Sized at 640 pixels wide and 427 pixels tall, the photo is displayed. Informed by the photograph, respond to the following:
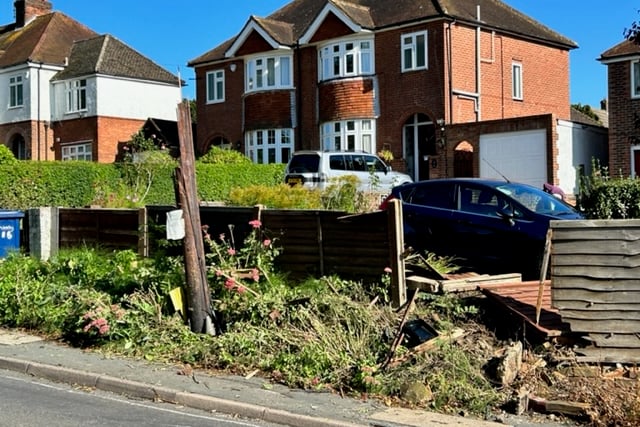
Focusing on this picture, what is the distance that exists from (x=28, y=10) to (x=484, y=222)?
143 ft

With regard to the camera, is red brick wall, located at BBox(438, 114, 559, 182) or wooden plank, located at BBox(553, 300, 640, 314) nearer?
wooden plank, located at BBox(553, 300, 640, 314)

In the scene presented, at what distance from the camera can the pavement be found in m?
7.27

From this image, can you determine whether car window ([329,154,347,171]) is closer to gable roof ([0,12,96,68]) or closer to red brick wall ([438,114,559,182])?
red brick wall ([438,114,559,182])

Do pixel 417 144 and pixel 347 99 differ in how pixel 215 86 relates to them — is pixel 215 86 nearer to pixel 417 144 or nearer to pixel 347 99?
pixel 347 99

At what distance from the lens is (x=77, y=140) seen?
1665 inches

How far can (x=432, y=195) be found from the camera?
12.9 m

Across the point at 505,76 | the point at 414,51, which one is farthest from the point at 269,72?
the point at 505,76

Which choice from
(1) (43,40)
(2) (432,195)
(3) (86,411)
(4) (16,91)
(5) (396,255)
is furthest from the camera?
(1) (43,40)

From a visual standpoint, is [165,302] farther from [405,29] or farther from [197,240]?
[405,29]

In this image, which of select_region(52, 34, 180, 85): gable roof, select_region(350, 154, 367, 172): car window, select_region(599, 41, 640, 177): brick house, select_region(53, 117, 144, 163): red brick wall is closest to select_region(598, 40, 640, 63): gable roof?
select_region(599, 41, 640, 177): brick house

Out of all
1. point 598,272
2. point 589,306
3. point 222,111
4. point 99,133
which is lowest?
point 589,306

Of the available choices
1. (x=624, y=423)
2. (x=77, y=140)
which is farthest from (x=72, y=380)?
(x=77, y=140)

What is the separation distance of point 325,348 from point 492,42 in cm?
2483

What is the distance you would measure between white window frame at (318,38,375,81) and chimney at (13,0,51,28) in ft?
79.8
